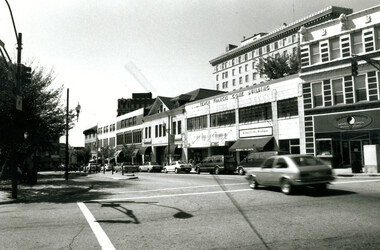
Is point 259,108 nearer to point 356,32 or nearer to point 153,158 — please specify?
point 356,32

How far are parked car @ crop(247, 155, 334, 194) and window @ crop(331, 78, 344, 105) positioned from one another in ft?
60.9

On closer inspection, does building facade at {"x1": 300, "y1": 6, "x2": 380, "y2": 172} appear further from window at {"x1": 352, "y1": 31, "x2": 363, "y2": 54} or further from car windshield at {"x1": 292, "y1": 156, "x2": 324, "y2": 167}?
car windshield at {"x1": 292, "y1": 156, "x2": 324, "y2": 167}

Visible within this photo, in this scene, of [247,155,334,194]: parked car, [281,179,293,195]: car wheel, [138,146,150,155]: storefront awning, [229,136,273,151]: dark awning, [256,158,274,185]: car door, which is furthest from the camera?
[138,146,150,155]: storefront awning

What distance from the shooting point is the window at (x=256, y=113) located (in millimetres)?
35094

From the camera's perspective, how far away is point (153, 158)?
59000 millimetres

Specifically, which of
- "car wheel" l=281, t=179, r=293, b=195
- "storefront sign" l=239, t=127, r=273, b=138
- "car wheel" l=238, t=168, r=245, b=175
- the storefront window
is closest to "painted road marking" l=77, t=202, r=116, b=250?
Answer: "car wheel" l=281, t=179, r=293, b=195

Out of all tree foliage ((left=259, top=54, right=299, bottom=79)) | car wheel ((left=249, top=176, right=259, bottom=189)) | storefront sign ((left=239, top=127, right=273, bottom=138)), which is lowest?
car wheel ((left=249, top=176, right=259, bottom=189))

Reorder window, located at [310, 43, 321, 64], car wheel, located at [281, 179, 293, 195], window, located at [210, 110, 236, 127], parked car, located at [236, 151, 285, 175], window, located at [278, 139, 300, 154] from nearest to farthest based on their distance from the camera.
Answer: car wheel, located at [281, 179, 293, 195], parked car, located at [236, 151, 285, 175], window, located at [310, 43, 321, 64], window, located at [278, 139, 300, 154], window, located at [210, 110, 236, 127]

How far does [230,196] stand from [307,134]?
20483 mm

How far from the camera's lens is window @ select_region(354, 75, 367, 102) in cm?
2752

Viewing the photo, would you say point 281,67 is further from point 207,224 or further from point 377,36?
point 207,224

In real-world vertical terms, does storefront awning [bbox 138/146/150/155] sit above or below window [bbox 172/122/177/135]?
below

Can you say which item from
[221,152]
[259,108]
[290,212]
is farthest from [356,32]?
[290,212]

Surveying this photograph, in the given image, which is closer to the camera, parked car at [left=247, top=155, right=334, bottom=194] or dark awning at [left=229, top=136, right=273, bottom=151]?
parked car at [left=247, top=155, right=334, bottom=194]
